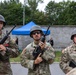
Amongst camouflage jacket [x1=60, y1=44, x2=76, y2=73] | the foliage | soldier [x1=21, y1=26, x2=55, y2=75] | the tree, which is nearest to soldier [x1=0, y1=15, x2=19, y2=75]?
soldier [x1=21, y1=26, x2=55, y2=75]

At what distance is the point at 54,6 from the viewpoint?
7719 cm

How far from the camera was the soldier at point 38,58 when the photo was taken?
16.8 feet

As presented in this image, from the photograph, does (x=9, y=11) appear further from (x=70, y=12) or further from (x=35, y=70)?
(x=35, y=70)

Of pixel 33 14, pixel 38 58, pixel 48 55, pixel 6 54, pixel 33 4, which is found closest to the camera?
pixel 6 54

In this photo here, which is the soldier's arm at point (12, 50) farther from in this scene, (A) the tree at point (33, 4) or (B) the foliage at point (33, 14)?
(A) the tree at point (33, 4)

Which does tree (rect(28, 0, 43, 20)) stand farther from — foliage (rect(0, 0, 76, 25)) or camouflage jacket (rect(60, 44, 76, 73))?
camouflage jacket (rect(60, 44, 76, 73))

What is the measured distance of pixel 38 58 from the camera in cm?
506

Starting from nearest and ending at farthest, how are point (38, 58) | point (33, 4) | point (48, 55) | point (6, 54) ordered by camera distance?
point (6, 54) < point (38, 58) < point (48, 55) < point (33, 4)

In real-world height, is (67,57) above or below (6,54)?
below

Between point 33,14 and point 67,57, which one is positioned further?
point 33,14

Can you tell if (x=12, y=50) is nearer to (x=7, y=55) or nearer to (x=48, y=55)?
(x=7, y=55)

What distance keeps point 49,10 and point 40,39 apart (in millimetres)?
71691

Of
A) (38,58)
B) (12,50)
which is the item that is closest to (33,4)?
(38,58)

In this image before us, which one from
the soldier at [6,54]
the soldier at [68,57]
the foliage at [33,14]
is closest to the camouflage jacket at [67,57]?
the soldier at [68,57]
